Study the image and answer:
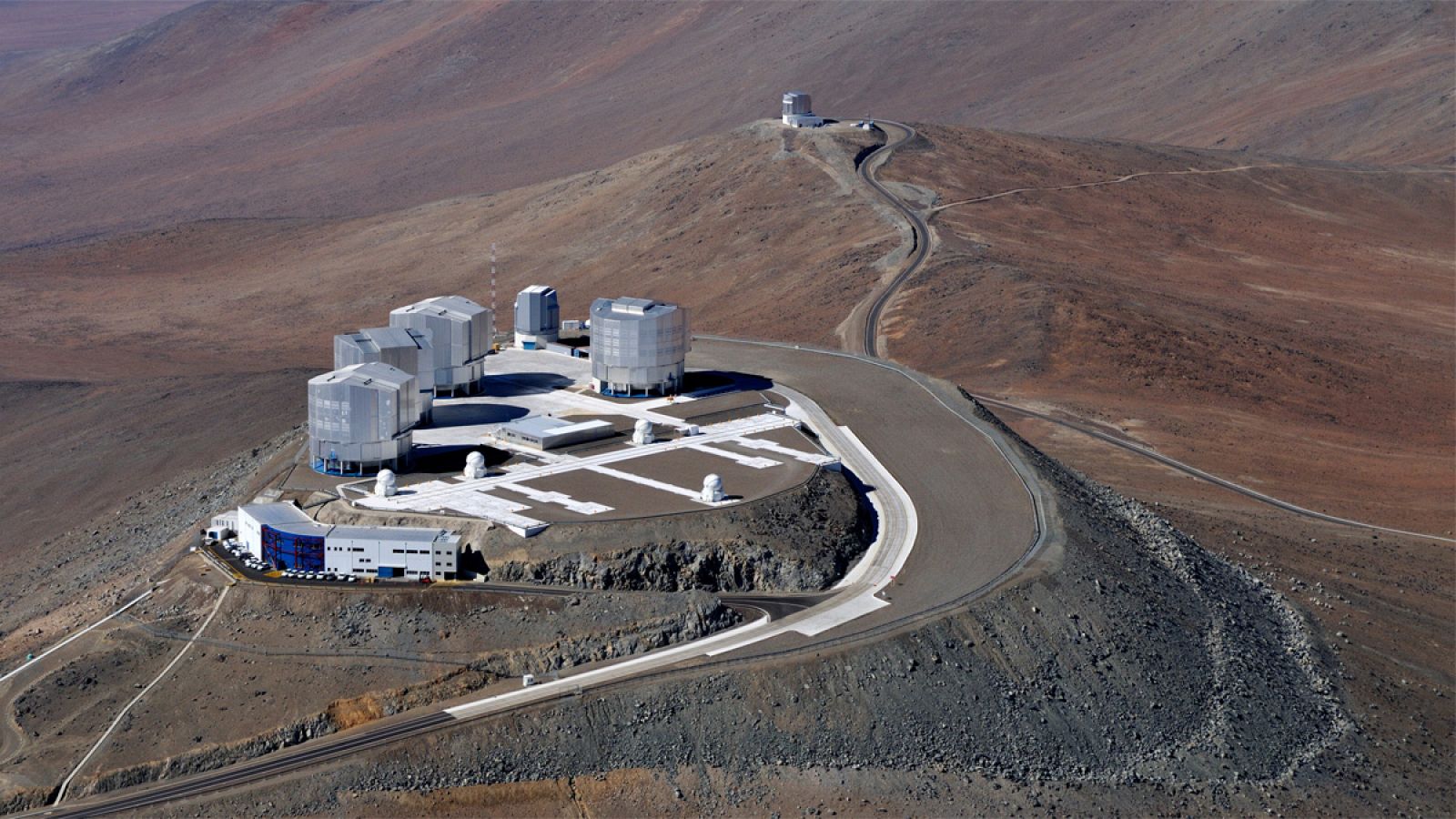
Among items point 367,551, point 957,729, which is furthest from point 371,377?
point 957,729

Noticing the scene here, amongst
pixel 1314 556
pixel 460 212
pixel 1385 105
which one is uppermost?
pixel 1385 105

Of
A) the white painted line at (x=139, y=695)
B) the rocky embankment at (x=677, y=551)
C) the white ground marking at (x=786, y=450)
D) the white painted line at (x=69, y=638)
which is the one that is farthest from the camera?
the white ground marking at (x=786, y=450)

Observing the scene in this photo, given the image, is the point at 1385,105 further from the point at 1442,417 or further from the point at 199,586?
the point at 199,586

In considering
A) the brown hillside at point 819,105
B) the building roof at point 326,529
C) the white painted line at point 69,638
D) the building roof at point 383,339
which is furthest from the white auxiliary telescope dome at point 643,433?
the brown hillside at point 819,105

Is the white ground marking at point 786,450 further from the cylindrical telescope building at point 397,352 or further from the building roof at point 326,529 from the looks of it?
the building roof at point 326,529

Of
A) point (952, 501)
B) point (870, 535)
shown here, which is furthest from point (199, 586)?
point (952, 501)
